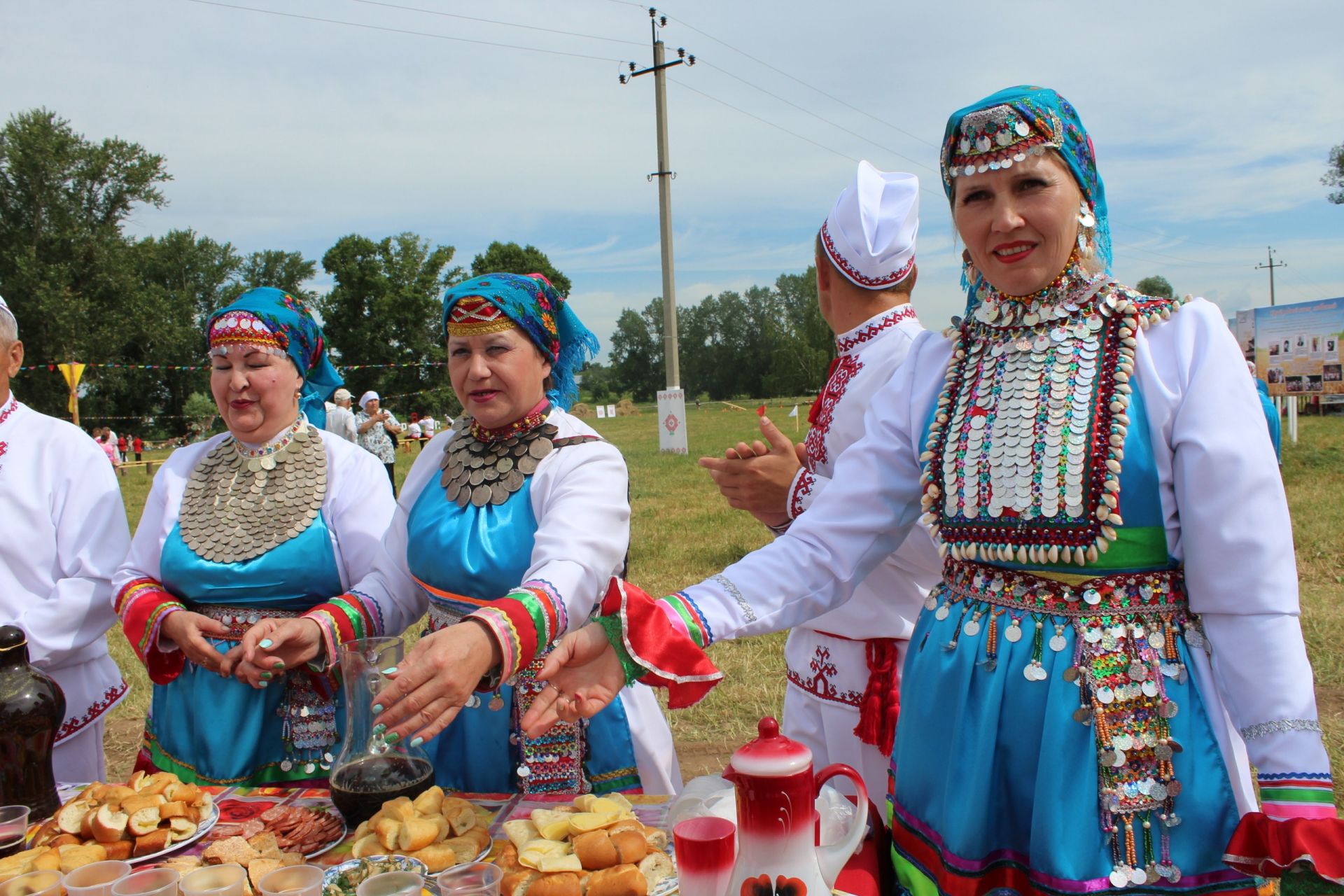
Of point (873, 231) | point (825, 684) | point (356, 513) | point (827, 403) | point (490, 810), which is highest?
point (873, 231)

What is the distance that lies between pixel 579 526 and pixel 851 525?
25.6 inches

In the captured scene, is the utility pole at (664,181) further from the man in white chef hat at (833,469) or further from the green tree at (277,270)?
the green tree at (277,270)

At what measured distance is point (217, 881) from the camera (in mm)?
1392

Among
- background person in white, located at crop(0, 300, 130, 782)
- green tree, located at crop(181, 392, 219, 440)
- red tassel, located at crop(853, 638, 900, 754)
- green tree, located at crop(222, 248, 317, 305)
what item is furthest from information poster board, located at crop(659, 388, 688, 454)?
green tree, located at crop(222, 248, 317, 305)

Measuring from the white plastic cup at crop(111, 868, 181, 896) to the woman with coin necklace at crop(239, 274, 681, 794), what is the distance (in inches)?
29.1

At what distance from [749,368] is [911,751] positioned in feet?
239

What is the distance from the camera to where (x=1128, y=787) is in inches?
51.7

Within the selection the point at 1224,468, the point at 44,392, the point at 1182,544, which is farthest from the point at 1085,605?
the point at 44,392

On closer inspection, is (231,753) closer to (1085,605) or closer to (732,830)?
(732,830)

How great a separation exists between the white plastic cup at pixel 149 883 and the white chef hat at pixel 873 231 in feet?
6.36

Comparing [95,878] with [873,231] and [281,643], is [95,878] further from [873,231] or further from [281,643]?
[873,231]

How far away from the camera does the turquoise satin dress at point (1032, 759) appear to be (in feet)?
4.27

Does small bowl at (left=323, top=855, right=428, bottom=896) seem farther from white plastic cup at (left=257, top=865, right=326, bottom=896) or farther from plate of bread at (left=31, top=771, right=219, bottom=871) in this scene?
plate of bread at (left=31, top=771, right=219, bottom=871)

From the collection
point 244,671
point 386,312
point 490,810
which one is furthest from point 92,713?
point 386,312
